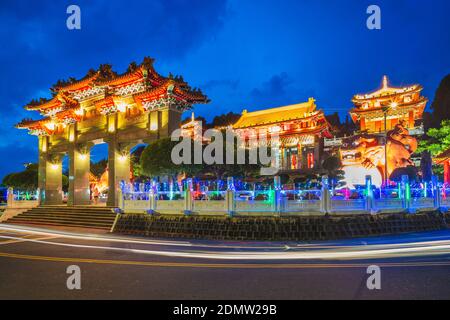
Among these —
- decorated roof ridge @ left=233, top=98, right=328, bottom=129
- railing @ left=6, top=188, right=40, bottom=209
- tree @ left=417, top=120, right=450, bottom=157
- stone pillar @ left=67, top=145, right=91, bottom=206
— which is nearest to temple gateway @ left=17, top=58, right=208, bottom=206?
stone pillar @ left=67, top=145, right=91, bottom=206

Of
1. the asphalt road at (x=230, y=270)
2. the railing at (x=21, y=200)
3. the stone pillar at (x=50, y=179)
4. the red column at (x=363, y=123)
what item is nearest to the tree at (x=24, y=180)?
the stone pillar at (x=50, y=179)

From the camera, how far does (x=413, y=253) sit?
30.7 feet

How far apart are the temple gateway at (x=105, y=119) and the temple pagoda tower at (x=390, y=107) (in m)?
30.2

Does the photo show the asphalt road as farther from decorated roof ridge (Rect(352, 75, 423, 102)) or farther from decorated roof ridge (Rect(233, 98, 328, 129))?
decorated roof ridge (Rect(352, 75, 423, 102))

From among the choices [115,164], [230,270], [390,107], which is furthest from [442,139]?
[230,270]

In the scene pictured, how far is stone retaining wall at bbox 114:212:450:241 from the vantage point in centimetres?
1255

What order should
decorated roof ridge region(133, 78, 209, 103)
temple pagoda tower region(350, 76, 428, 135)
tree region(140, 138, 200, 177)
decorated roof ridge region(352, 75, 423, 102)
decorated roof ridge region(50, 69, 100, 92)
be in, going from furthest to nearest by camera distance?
decorated roof ridge region(352, 75, 423, 102), temple pagoda tower region(350, 76, 428, 135), decorated roof ridge region(50, 69, 100, 92), decorated roof ridge region(133, 78, 209, 103), tree region(140, 138, 200, 177)

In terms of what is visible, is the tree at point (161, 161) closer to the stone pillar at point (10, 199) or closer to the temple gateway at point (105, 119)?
the temple gateway at point (105, 119)

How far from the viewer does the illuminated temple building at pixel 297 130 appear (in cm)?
3834

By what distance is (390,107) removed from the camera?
140ft

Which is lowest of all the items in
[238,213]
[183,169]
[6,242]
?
[6,242]
